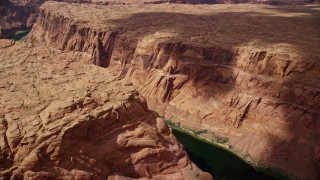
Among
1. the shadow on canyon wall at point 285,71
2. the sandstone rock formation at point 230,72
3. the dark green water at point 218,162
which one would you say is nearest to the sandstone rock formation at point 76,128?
the dark green water at point 218,162

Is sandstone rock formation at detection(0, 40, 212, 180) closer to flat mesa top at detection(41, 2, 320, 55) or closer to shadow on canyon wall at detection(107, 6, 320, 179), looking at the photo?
shadow on canyon wall at detection(107, 6, 320, 179)

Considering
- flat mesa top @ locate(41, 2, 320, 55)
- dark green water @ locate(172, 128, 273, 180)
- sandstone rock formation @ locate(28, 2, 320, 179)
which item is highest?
flat mesa top @ locate(41, 2, 320, 55)

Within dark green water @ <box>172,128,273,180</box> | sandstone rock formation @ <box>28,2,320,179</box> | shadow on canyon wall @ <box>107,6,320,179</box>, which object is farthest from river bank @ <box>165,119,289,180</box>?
shadow on canyon wall @ <box>107,6,320,179</box>

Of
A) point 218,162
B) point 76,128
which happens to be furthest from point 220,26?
point 76,128

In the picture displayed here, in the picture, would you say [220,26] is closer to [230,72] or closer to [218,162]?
[230,72]

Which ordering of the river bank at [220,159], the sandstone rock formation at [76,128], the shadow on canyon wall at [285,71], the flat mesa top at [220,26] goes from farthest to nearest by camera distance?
the flat mesa top at [220,26], the shadow on canyon wall at [285,71], the river bank at [220,159], the sandstone rock formation at [76,128]

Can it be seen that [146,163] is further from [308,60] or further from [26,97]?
[308,60]

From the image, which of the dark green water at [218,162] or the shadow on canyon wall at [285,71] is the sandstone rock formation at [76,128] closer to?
the dark green water at [218,162]
